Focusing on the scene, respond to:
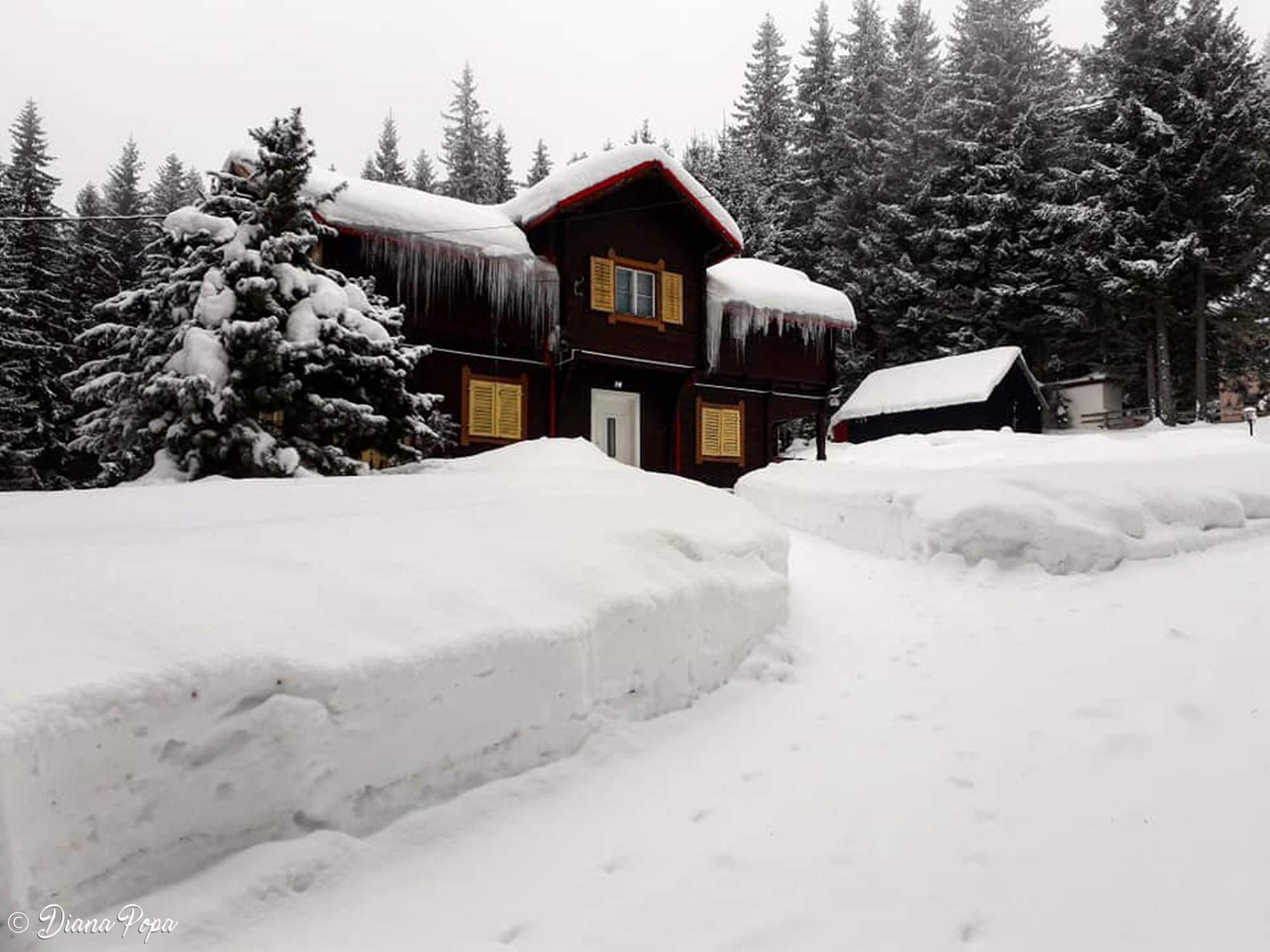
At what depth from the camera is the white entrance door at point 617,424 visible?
15.4 metres

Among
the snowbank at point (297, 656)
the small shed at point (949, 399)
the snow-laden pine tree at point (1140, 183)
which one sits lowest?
the snowbank at point (297, 656)

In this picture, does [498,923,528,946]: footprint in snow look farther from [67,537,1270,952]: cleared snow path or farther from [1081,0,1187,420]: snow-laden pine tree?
[1081,0,1187,420]: snow-laden pine tree

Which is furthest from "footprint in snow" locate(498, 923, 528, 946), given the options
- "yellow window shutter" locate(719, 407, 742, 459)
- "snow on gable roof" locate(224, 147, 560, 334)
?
"yellow window shutter" locate(719, 407, 742, 459)

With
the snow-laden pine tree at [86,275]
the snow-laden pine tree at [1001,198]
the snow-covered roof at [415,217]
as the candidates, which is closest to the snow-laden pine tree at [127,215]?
the snow-laden pine tree at [86,275]

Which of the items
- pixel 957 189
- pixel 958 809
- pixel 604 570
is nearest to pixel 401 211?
pixel 604 570

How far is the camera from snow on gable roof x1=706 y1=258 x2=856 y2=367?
637 inches

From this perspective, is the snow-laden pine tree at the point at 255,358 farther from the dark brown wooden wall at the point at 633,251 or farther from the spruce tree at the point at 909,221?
the spruce tree at the point at 909,221

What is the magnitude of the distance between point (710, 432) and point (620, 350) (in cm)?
336

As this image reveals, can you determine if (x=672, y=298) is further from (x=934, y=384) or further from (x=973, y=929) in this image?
(x=973, y=929)

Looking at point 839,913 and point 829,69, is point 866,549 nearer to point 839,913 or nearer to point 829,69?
point 839,913

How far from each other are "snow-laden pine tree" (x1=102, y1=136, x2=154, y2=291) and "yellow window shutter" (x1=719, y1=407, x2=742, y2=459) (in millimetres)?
18554

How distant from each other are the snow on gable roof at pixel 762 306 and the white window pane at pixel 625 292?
6.50 feet

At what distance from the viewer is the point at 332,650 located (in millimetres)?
2553

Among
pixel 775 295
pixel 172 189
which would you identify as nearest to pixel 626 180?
pixel 775 295
